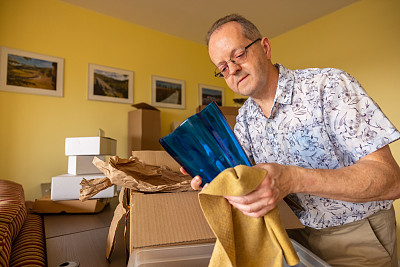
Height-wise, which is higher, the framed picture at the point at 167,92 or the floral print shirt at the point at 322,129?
the framed picture at the point at 167,92

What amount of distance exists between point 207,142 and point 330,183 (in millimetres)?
287

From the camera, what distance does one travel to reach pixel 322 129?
78 cm

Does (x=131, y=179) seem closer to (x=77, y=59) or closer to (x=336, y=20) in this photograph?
(x=77, y=59)

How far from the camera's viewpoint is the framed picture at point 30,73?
2.43m

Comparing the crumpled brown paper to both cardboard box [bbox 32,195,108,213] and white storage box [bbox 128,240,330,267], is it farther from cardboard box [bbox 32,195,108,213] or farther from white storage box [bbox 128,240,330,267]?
cardboard box [bbox 32,195,108,213]

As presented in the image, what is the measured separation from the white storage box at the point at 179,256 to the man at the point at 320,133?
203 millimetres

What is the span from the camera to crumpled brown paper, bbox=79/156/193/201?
71 centimetres

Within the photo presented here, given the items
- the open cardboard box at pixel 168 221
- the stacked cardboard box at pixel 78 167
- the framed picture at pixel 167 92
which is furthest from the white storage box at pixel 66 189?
the framed picture at pixel 167 92

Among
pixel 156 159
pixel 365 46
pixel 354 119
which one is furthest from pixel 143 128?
pixel 365 46

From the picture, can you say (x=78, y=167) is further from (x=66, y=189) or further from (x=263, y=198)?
(x=263, y=198)

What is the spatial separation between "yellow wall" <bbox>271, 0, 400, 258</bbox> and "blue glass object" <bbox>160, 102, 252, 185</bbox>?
9.09ft

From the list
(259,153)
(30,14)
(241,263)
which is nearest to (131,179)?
(241,263)

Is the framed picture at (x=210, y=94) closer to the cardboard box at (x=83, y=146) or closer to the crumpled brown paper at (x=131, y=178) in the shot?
the cardboard box at (x=83, y=146)

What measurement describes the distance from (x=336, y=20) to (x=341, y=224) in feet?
10.0
